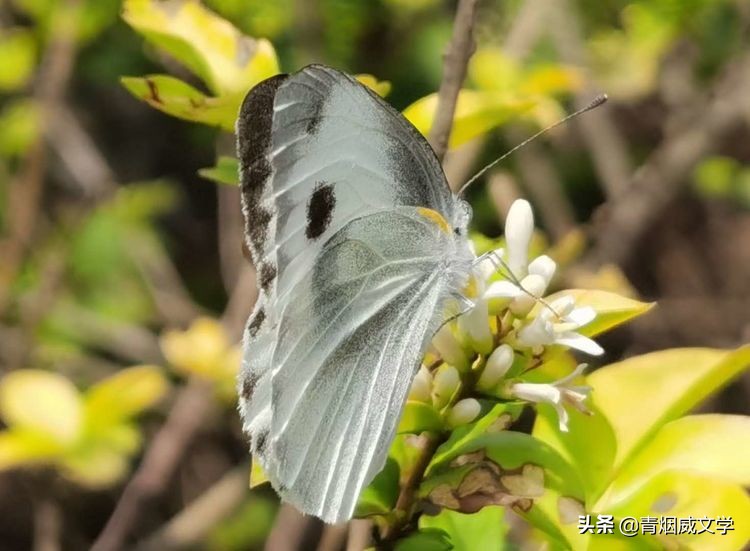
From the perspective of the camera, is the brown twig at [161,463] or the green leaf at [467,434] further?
the brown twig at [161,463]

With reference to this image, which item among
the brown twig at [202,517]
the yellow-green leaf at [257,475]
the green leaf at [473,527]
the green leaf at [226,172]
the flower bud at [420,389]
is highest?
the green leaf at [226,172]

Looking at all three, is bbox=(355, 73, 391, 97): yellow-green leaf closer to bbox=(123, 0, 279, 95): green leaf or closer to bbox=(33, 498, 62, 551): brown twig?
bbox=(123, 0, 279, 95): green leaf

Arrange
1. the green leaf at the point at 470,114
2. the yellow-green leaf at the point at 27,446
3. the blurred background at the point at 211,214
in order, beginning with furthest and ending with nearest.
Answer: the blurred background at the point at 211,214, the yellow-green leaf at the point at 27,446, the green leaf at the point at 470,114

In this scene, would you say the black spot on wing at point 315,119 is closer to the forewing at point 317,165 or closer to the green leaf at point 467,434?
the forewing at point 317,165

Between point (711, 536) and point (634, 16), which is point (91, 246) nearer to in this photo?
point (634, 16)

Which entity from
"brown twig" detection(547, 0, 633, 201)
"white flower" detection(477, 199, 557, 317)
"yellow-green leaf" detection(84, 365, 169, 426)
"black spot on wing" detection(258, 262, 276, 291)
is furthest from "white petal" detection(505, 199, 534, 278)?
"brown twig" detection(547, 0, 633, 201)

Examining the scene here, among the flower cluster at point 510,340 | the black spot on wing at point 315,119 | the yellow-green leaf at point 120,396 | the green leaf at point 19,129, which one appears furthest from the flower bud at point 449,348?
the green leaf at point 19,129

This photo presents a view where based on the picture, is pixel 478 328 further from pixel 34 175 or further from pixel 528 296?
pixel 34 175
